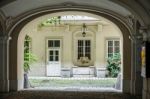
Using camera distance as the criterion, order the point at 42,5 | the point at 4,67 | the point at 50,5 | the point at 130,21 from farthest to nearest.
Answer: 1. the point at 4,67
2. the point at 130,21
3. the point at 50,5
4. the point at 42,5

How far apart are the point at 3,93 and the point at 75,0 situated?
15.9ft

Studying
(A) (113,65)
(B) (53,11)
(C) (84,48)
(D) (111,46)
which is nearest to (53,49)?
(C) (84,48)

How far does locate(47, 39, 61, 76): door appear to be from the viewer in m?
26.5

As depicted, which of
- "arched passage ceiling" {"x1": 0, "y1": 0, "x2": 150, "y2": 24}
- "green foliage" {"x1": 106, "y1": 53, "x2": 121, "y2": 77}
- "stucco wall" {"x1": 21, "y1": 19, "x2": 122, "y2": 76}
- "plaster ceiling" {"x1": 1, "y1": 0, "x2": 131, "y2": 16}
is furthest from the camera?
"stucco wall" {"x1": 21, "y1": 19, "x2": 122, "y2": 76}

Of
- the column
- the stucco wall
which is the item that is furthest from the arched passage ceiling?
the stucco wall

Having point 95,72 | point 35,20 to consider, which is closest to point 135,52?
point 35,20

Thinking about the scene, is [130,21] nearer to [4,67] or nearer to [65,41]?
[4,67]

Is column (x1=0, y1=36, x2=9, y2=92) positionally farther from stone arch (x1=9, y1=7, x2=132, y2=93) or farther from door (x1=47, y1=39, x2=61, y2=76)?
door (x1=47, y1=39, x2=61, y2=76)

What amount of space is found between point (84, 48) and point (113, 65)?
2737 mm

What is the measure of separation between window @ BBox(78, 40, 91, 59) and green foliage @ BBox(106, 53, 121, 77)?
6.10 ft

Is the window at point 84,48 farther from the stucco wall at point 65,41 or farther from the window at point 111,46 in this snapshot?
the window at point 111,46

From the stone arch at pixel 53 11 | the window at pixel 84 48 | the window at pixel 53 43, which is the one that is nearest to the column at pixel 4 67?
the stone arch at pixel 53 11

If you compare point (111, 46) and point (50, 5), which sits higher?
point (50, 5)

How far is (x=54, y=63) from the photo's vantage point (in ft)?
86.9
